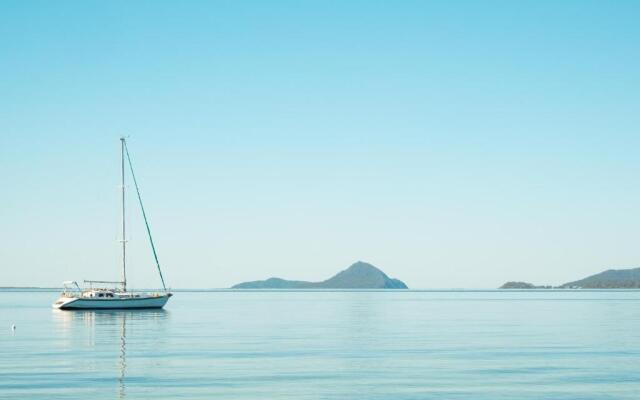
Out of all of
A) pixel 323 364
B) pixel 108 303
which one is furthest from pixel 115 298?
pixel 323 364

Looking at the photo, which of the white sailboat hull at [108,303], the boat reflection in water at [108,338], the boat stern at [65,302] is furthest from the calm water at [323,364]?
the boat stern at [65,302]

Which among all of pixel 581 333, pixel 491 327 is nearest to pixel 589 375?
pixel 581 333

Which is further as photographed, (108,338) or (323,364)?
(108,338)

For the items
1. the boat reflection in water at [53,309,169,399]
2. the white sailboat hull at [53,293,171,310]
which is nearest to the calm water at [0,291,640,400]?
the boat reflection in water at [53,309,169,399]

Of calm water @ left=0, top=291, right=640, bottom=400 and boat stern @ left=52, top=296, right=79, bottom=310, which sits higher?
boat stern @ left=52, top=296, right=79, bottom=310

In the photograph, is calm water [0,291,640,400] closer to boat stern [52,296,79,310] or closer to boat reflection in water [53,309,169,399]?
boat reflection in water [53,309,169,399]

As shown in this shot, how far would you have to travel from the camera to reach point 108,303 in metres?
138

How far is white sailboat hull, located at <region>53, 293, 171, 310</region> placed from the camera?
450 feet

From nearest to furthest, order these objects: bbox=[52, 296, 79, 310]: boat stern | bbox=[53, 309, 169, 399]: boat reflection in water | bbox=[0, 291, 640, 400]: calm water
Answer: bbox=[0, 291, 640, 400]: calm water
bbox=[53, 309, 169, 399]: boat reflection in water
bbox=[52, 296, 79, 310]: boat stern

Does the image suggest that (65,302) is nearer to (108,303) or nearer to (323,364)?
(108,303)

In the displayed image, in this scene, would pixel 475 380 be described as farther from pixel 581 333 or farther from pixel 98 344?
pixel 581 333

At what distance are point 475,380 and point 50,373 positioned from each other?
23973mm

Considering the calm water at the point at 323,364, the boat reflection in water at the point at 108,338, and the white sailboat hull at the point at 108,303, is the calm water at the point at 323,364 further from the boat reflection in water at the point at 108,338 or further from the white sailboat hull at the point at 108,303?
the white sailboat hull at the point at 108,303

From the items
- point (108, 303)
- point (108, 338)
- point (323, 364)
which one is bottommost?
point (323, 364)
